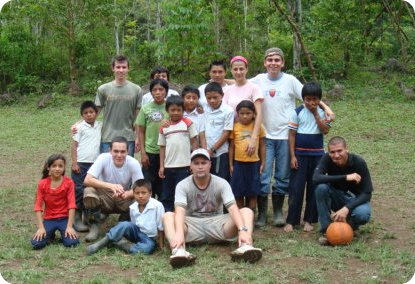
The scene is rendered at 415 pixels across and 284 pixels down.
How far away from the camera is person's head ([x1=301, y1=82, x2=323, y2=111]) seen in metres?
5.54

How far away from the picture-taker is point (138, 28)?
24.4 metres

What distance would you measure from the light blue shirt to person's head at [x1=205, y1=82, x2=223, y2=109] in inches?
46.3

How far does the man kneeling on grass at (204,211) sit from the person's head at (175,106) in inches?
26.2

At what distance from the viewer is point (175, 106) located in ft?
18.1

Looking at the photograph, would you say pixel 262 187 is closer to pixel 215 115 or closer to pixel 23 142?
pixel 215 115

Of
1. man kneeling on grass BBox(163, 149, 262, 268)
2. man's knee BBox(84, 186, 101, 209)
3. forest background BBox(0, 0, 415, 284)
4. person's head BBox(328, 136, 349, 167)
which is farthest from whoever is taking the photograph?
forest background BBox(0, 0, 415, 284)

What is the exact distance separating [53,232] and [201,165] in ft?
5.11

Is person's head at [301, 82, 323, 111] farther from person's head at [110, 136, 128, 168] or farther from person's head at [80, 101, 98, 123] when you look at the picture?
person's head at [80, 101, 98, 123]

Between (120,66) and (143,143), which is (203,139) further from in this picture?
(120,66)

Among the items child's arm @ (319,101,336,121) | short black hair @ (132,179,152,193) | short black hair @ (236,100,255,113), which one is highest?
short black hair @ (236,100,255,113)

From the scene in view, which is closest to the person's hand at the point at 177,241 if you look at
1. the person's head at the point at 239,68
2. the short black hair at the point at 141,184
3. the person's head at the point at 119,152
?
the short black hair at the point at 141,184

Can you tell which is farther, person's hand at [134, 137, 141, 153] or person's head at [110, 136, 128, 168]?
person's hand at [134, 137, 141, 153]

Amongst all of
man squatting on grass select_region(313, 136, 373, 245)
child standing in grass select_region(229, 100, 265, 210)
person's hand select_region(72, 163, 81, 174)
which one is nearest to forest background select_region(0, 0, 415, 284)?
man squatting on grass select_region(313, 136, 373, 245)

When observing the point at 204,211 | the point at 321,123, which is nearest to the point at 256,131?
the point at 321,123
